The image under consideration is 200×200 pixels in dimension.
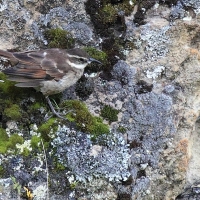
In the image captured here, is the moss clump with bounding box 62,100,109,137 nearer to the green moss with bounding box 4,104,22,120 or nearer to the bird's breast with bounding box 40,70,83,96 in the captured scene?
the bird's breast with bounding box 40,70,83,96

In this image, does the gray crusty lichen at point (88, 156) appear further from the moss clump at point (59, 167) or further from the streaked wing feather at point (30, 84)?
the streaked wing feather at point (30, 84)

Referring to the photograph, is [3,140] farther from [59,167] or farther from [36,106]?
[59,167]

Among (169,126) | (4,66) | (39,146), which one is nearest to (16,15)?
(4,66)

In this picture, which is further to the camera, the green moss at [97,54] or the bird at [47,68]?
the green moss at [97,54]

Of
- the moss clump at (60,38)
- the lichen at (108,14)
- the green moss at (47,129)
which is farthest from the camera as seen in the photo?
the lichen at (108,14)

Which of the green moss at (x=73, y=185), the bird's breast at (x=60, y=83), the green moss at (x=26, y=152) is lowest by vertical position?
the green moss at (x=73, y=185)

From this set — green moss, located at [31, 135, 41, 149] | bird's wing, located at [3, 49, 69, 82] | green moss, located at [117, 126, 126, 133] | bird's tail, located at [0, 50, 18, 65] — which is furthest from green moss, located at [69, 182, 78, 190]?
bird's tail, located at [0, 50, 18, 65]

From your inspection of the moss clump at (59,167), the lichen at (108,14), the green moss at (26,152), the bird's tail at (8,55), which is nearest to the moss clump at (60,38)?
the lichen at (108,14)

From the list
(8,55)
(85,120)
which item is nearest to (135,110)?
(85,120)

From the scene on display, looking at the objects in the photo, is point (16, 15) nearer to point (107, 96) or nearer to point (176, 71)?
point (107, 96)
